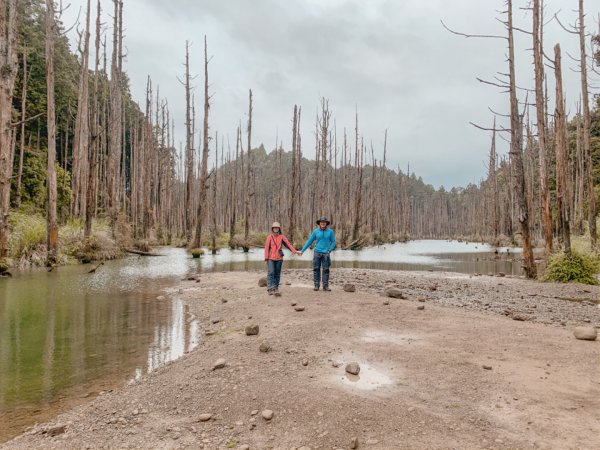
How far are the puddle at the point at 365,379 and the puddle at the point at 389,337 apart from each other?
1084mm

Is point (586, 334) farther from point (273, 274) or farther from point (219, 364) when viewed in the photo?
point (273, 274)

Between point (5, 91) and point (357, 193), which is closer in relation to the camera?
point (5, 91)

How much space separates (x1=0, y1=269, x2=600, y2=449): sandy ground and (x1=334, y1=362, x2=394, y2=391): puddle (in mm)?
16

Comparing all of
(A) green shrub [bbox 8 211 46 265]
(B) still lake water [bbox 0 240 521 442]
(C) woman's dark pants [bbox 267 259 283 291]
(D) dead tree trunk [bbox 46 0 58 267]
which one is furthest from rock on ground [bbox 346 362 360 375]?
(A) green shrub [bbox 8 211 46 265]

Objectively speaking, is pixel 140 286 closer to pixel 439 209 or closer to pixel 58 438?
pixel 58 438

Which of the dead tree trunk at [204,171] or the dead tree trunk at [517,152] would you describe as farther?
the dead tree trunk at [204,171]

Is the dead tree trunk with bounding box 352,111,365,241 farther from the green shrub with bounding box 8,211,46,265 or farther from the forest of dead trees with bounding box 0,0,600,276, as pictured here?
the green shrub with bounding box 8,211,46,265

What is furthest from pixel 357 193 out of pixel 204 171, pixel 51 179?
pixel 51 179

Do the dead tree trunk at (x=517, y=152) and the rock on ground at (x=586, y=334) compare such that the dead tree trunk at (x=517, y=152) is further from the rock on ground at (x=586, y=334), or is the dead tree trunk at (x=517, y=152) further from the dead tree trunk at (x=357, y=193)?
the dead tree trunk at (x=357, y=193)

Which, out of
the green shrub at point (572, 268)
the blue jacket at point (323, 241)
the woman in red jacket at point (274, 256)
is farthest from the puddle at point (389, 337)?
the green shrub at point (572, 268)

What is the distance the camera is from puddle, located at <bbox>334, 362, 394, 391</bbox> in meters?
4.01

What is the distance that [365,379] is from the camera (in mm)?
4191

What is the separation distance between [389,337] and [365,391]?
6.38 ft

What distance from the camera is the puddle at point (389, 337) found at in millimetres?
→ 5495
